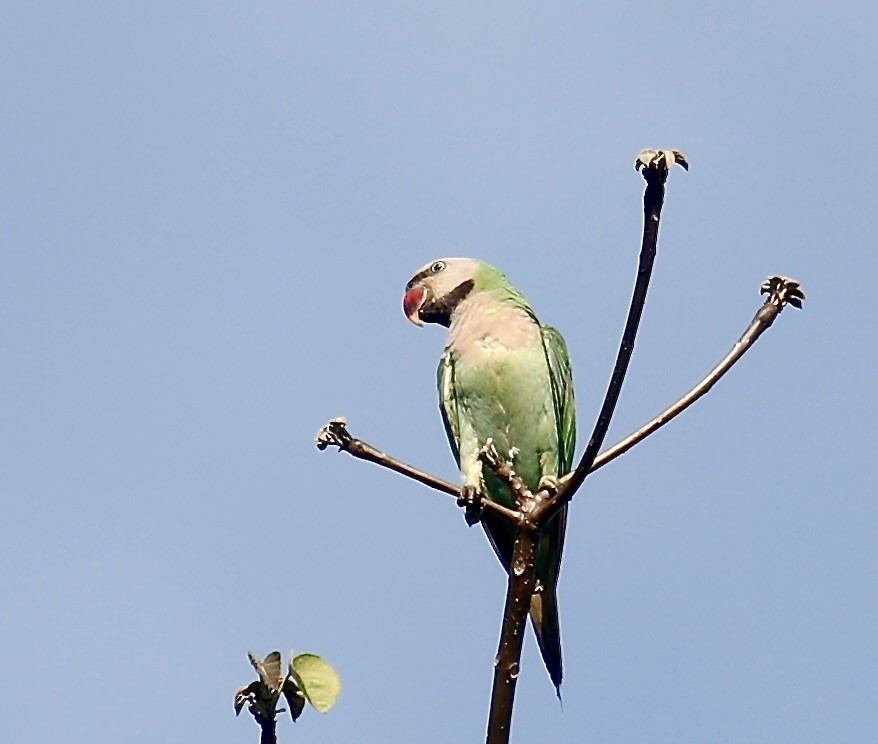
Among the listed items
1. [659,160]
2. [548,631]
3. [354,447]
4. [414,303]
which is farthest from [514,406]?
[659,160]

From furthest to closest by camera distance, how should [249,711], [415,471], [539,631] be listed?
[539,631] < [415,471] < [249,711]

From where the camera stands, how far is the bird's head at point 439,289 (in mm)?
7895

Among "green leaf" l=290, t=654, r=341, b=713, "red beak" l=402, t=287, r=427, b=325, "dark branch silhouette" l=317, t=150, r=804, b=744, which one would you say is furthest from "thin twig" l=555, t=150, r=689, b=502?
"red beak" l=402, t=287, r=427, b=325

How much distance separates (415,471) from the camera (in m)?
3.32

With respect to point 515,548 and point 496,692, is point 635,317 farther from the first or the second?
point 496,692

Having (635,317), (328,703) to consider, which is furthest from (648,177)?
(328,703)

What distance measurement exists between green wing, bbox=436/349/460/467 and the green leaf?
4826 millimetres

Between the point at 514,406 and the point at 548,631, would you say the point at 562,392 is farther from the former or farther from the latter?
the point at 548,631

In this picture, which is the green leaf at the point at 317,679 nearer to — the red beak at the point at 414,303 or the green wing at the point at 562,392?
the green wing at the point at 562,392

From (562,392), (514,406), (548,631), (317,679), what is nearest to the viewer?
(317,679)

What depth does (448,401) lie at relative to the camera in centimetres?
693

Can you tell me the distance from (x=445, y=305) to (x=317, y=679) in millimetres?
6034

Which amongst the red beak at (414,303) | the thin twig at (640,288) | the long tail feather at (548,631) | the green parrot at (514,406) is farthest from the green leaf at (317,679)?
the red beak at (414,303)

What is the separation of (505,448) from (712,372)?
3.49 m
